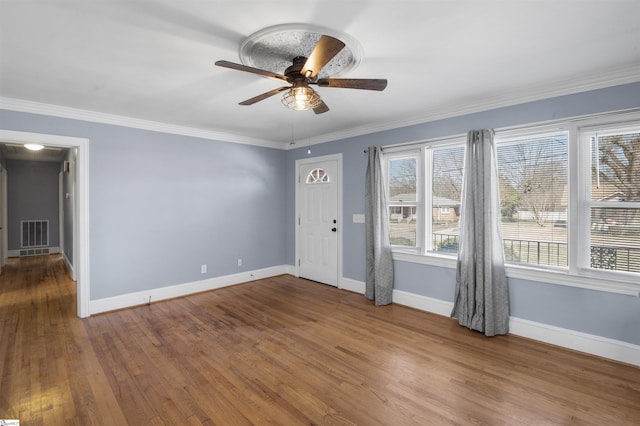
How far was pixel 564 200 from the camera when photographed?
3.02 m

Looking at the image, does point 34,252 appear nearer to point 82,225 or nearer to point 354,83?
point 82,225

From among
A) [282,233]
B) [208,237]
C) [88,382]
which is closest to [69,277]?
[208,237]

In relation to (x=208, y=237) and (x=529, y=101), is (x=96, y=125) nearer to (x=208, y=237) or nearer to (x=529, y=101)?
(x=208, y=237)

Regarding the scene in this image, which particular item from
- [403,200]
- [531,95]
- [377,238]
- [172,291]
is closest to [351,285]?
[377,238]

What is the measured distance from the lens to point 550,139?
10.1 ft

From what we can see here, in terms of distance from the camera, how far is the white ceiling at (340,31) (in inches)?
71.1

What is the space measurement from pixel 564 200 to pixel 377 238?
2.10 m

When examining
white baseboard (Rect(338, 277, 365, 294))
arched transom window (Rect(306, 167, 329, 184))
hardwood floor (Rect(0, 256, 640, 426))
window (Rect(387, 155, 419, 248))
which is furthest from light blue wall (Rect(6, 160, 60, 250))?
window (Rect(387, 155, 419, 248))

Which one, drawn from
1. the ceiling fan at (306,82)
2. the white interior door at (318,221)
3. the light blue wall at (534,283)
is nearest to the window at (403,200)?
the light blue wall at (534,283)

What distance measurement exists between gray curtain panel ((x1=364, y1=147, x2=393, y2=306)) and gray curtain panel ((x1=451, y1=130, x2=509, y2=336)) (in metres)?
1.02

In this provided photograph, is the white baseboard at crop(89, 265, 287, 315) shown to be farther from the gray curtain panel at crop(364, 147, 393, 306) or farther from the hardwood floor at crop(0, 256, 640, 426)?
the gray curtain panel at crop(364, 147, 393, 306)

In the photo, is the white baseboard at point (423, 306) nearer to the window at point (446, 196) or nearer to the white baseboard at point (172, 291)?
the white baseboard at point (172, 291)

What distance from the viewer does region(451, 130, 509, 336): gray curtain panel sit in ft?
10.7

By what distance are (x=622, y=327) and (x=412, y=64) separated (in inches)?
115
